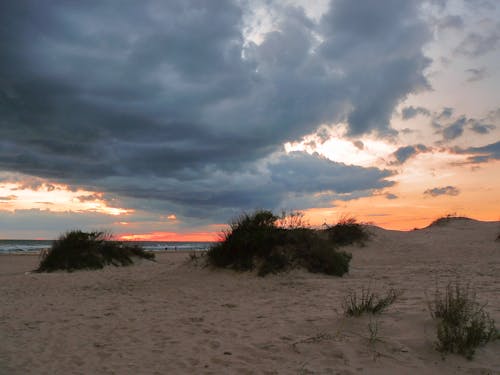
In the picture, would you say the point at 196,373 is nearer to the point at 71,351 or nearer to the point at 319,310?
the point at 71,351

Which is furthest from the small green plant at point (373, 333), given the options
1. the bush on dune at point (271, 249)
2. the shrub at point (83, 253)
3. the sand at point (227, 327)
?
the shrub at point (83, 253)

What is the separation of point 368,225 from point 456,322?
798 inches

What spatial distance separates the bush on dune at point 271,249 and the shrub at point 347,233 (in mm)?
8368

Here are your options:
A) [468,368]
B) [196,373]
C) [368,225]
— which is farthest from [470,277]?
[368,225]

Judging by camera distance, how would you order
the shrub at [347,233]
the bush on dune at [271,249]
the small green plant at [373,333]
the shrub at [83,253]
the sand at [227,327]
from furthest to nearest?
the shrub at [347,233] < the shrub at [83,253] < the bush on dune at [271,249] < the small green plant at [373,333] < the sand at [227,327]

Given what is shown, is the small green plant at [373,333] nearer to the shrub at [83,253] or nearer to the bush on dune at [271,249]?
the bush on dune at [271,249]

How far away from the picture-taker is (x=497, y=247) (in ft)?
63.2

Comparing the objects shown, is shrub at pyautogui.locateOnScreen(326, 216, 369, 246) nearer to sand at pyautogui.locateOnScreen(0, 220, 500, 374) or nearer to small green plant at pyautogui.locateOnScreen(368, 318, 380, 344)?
sand at pyautogui.locateOnScreen(0, 220, 500, 374)

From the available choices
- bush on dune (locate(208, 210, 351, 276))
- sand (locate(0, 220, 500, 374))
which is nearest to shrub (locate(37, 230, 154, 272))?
sand (locate(0, 220, 500, 374))

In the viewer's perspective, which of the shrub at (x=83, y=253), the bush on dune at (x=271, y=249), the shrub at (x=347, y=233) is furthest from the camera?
the shrub at (x=347, y=233)

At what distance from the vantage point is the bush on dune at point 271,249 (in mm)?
12688

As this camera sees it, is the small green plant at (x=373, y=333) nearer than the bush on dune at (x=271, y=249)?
Yes

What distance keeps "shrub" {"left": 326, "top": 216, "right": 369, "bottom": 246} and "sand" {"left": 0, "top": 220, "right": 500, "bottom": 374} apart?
351 inches

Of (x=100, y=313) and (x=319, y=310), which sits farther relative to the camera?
(x=100, y=313)
